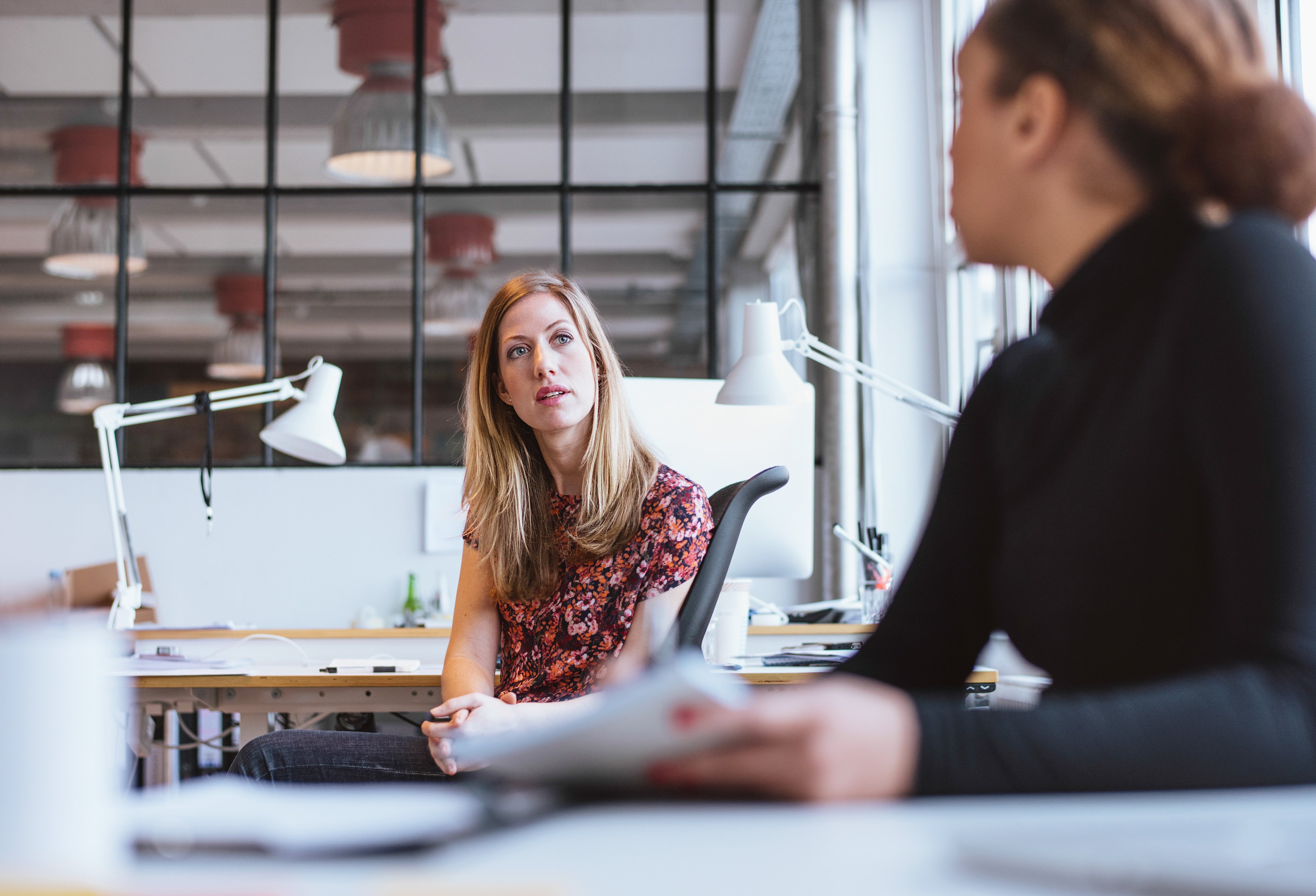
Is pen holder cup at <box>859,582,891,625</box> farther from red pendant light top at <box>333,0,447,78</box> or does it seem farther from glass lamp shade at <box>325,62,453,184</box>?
red pendant light top at <box>333,0,447,78</box>

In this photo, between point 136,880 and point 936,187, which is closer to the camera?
point 136,880

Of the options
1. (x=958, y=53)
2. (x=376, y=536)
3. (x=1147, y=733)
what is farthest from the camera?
(x=376, y=536)

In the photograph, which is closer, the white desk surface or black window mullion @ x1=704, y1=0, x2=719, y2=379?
the white desk surface

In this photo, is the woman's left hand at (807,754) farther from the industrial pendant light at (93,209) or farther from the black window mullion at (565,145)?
the industrial pendant light at (93,209)

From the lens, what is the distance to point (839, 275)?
5359 millimetres

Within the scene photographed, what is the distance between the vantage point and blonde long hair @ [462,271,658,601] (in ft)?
6.93

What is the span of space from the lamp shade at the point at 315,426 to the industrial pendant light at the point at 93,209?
331cm

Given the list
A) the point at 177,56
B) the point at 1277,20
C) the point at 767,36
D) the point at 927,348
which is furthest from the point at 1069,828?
the point at 177,56

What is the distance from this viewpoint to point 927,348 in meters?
5.50

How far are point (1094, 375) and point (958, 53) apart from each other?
1.06 feet

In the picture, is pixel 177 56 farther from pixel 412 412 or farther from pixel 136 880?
pixel 136 880

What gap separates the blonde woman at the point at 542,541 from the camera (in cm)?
187

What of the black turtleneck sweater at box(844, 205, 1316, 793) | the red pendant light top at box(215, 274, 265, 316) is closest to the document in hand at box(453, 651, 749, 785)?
the black turtleneck sweater at box(844, 205, 1316, 793)

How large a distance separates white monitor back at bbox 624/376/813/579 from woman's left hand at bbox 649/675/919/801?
2007 millimetres
